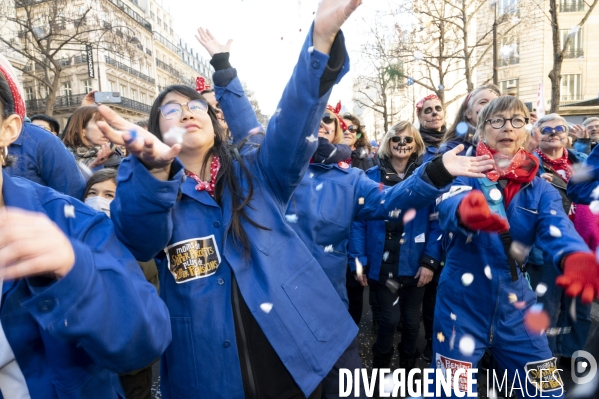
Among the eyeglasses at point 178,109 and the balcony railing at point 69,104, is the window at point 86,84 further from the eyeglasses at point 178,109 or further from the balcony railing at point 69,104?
the eyeglasses at point 178,109

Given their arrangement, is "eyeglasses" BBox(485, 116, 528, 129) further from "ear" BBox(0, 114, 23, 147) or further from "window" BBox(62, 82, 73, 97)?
"window" BBox(62, 82, 73, 97)

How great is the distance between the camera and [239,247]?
1575 millimetres

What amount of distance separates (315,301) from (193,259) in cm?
52

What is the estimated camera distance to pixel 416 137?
3924mm

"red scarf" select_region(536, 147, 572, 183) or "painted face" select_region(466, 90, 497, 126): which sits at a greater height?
"painted face" select_region(466, 90, 497, 126)

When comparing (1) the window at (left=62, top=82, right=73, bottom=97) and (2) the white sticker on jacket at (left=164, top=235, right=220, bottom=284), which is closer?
(2) the white sticker on jacket at (left=164, top=235, right=220, bottom=284)

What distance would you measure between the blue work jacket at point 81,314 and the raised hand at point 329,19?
901 mm

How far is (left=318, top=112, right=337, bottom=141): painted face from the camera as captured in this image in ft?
11.2

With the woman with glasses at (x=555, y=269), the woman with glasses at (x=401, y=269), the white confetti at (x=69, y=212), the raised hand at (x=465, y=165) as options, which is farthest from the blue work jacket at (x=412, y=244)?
the white confetti at (x=69, y=212)

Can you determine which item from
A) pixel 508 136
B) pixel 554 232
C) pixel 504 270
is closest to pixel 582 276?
pixel 554 232

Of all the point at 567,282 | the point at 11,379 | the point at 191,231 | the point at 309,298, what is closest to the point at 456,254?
the point at 567,282

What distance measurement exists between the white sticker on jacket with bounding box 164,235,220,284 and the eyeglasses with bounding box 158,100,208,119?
0.62 meters

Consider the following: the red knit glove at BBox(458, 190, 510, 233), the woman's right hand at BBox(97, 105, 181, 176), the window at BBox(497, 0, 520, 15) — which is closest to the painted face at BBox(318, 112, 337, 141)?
the red knit glove at BBox(458, 190, 510, 233)

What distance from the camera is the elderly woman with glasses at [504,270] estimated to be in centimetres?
217
